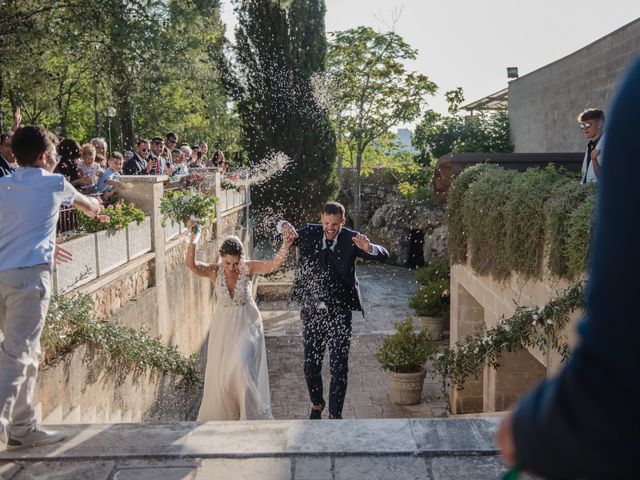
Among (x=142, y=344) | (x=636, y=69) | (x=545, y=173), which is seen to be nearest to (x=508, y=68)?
(x=545, y=173)

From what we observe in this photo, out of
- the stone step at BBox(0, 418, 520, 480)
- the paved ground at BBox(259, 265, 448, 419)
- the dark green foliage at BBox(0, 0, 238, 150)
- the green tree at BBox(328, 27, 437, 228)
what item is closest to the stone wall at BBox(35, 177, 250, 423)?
the stone step at BBox(0, 418, 520, 480)

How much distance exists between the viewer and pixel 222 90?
24.4 meters

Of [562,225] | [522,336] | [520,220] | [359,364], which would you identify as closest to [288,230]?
[520,220]

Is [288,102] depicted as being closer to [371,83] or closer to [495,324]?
[371,83]

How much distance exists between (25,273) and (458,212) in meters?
6.94

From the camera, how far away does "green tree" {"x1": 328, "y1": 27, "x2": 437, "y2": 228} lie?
26375mm

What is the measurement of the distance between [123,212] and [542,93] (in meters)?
13.4

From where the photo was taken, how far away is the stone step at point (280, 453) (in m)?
3.55

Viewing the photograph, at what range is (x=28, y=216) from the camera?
3885mm

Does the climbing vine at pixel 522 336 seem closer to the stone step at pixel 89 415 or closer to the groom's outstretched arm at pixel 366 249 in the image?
the groom's outstretched arm at pixel 366 249

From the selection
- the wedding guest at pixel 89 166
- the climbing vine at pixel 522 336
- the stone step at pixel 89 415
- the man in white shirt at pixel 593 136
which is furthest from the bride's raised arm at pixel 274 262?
the wedding guest at pixel 89 166

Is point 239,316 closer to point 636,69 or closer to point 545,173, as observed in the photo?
point 545,173

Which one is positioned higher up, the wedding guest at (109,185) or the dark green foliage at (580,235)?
the wedding guest at (109,185)

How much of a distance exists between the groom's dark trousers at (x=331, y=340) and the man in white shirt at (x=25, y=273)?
2.55 m
